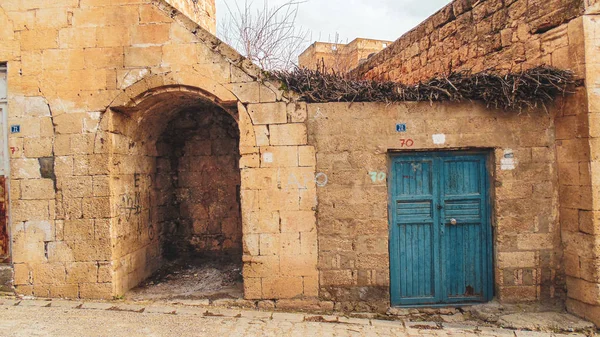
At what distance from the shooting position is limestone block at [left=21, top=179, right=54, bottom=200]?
15.7 ft

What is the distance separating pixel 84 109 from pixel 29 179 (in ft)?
3.73

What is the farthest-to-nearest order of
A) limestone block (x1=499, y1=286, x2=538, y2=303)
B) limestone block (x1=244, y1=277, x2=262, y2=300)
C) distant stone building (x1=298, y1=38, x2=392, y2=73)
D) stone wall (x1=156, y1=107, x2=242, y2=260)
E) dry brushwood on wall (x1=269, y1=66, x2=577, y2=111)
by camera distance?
distant stone building (x1=298, y1=38, x2=392, y2=73) → stone wall (x1=156, y1=107, x2=242, y2=260) → limestone block (x1=244, y1=277, x2=262, y2=300) → limestone block (x1=499, y1=286, x2=538, y2=303) → dry brushwood on wall (x1=269, y1=66, x2=577, y2=111)

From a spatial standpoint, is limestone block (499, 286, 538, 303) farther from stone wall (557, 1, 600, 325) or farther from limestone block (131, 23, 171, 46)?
limestone block (131, 23, 171, 46)

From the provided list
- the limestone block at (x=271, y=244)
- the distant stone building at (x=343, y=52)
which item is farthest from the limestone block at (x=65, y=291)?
the distant stone building at (x=343, y=52)

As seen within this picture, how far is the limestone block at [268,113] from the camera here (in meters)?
4.69

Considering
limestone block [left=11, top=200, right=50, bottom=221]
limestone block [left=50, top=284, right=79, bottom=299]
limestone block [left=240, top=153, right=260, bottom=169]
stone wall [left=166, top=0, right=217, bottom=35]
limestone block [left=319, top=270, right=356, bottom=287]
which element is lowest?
limestone block [left=50, top=284, right=79, bottom=299]

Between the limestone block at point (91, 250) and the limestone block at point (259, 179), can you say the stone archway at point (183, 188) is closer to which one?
the limestone block at point (91, 250)

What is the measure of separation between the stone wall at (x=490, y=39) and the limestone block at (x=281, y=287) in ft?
13.2

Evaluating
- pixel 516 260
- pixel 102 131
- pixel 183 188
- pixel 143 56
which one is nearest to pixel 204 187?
pixel 183 188

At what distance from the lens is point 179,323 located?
4199 millimetres

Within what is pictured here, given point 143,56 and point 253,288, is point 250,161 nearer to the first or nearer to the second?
point 253,288

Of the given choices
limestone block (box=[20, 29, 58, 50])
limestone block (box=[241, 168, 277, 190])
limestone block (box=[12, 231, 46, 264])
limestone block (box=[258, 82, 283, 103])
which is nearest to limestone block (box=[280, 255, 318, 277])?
limestone block (box=[241, 168, 277, 190])

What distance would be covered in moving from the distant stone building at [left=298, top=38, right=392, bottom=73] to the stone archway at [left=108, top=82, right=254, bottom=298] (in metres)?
7.47

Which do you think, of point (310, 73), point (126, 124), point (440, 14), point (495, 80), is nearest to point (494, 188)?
point (495, 80)
